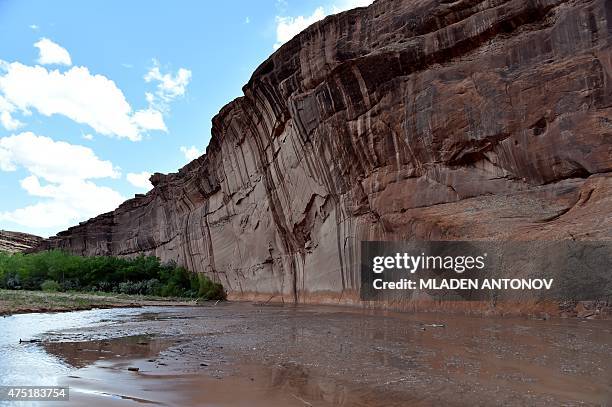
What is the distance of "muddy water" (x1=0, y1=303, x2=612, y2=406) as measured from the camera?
3.93m

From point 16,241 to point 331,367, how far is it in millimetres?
92542

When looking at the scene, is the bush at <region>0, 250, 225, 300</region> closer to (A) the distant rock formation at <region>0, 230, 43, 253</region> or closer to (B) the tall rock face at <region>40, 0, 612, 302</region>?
(B) the tall rock face at <region>40, 0, 612, 302</region>

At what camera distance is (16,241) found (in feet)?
269

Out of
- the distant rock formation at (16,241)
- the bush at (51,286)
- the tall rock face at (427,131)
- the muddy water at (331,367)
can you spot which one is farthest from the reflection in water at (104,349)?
the distant rock formation at (16,241)

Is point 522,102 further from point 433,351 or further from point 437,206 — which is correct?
point 433,351

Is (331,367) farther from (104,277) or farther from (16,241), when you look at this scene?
(16,241)

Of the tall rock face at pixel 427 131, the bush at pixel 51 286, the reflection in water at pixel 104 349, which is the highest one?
the tall rock face at pixel 427 131

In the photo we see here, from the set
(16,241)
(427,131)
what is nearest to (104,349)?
(427,131)

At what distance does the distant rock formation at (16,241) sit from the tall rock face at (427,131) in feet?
223

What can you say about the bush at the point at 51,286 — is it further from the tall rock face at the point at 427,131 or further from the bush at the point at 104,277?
the tall rock face at the point at 427,131

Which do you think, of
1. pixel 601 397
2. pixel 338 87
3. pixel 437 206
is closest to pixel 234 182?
pixel 338 87

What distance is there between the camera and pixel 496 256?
→ 12.8 meters

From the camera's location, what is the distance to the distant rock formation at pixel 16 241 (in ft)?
260

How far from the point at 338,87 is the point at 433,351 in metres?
15.4
